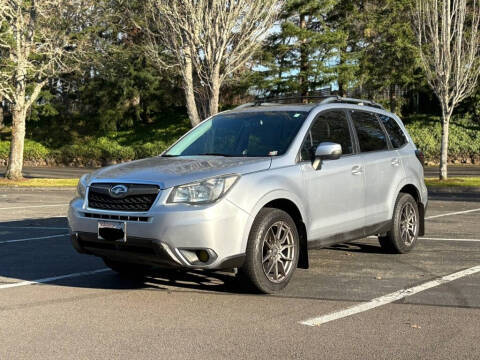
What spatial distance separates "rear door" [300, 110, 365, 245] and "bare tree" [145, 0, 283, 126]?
1547cm

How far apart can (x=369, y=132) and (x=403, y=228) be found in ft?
4.52

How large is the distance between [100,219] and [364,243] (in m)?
4.64

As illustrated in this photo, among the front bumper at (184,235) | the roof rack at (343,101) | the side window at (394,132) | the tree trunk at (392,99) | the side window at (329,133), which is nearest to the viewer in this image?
the front bumper at (184,235)

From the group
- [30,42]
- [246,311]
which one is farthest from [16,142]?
[246,311]

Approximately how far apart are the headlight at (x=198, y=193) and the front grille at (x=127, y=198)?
177 mm

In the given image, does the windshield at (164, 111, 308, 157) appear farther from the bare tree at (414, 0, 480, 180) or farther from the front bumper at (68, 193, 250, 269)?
the bare tree at (414, 0, 480, 180)

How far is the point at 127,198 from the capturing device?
5629 millimetres

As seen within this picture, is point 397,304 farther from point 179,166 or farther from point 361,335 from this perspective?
point 179,166

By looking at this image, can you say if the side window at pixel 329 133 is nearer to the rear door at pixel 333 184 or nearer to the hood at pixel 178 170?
the rear door at pixel 333 184

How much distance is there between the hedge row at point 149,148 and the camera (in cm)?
3641

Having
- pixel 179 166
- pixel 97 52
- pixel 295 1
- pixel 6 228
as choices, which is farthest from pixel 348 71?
pixel 179 166

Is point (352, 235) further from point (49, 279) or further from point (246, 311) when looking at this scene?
point (49, 279)

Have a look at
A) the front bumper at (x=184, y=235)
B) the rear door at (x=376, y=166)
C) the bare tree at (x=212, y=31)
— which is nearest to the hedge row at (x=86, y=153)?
the bare tree at (x=212, y=31)

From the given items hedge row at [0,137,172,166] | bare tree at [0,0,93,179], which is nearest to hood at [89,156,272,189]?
bare tree at [0,0,93,179]
